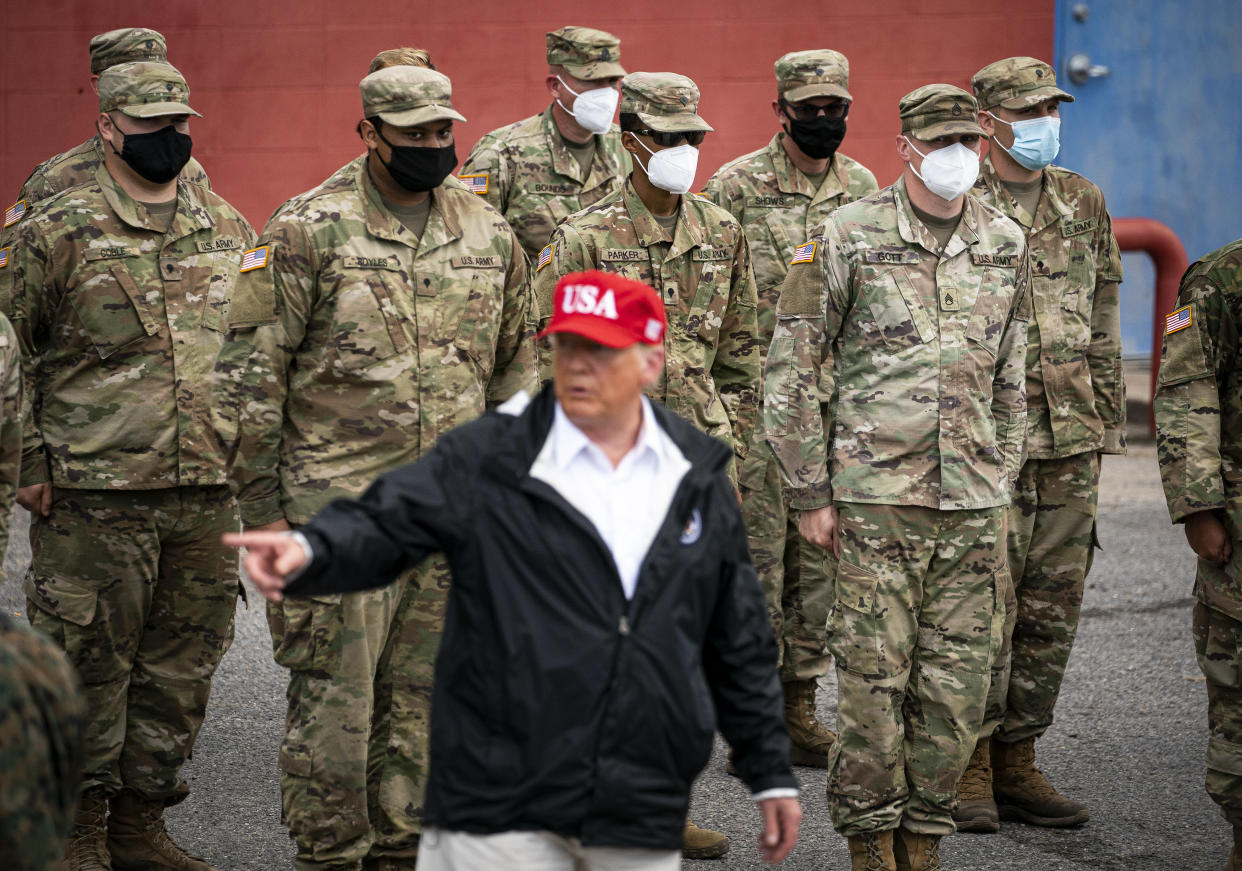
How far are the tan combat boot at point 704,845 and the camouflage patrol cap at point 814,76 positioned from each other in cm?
326

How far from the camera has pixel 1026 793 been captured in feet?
19.7

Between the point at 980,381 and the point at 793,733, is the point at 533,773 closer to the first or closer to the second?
the point at 980,381

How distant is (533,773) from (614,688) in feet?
0.75

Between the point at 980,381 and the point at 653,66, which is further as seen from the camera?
the point at 653,66

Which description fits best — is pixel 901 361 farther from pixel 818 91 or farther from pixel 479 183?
pixel 479 183

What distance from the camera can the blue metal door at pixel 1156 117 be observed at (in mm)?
13648

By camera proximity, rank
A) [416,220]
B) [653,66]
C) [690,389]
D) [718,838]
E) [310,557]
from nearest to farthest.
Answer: [310,557]
[416,220]
[718,838]
[690,389]
[653,66]

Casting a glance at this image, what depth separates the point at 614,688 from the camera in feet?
10.3

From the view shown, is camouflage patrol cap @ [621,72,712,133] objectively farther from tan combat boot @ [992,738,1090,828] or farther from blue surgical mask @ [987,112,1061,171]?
tan combat boot @ [992,738,1090,828]

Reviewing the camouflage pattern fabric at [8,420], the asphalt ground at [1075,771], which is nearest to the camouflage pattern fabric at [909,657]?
the asphalt ground at [1075,771]

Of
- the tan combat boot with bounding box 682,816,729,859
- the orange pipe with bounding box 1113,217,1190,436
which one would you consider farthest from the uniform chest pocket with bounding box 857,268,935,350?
the orange pipe with bounding box 1113,217,1190,436

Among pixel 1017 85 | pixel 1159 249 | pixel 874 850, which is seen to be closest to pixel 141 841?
pixel 874 850

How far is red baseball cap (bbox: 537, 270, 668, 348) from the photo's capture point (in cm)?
328

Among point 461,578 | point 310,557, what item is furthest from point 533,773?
point 310,557
